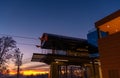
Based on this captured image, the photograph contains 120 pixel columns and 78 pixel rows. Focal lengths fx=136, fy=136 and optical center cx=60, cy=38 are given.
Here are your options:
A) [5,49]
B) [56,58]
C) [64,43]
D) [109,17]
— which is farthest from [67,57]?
[5,49]

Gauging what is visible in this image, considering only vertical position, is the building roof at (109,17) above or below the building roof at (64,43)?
above

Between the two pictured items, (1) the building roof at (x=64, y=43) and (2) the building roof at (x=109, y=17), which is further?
(1) the building roof at (x=64, y=43)

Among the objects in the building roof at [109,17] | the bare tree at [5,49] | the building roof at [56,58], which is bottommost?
the building roof at [56,58]

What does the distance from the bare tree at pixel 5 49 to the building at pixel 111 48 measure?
16929mm

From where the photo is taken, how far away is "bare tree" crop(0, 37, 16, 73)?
21.9 metres

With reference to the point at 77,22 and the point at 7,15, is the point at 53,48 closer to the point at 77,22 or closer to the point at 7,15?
the point at 7,15

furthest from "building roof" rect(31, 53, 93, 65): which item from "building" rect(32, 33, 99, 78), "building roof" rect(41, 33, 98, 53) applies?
"building roof" rect(41, 33, 98, 53)

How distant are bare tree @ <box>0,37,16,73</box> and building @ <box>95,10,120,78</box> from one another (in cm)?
1693

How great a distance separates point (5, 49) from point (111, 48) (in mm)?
18156

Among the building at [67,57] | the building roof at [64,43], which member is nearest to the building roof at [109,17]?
the building at [67,57]

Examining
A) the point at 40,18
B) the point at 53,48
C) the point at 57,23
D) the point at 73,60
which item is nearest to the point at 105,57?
the point at 73,60

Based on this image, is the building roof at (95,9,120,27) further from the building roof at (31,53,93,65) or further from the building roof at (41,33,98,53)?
the building roof at (41,33,98,53)

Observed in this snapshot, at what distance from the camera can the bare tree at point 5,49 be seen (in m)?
21.9

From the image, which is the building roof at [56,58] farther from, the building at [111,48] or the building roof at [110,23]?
the building at [111,48]
